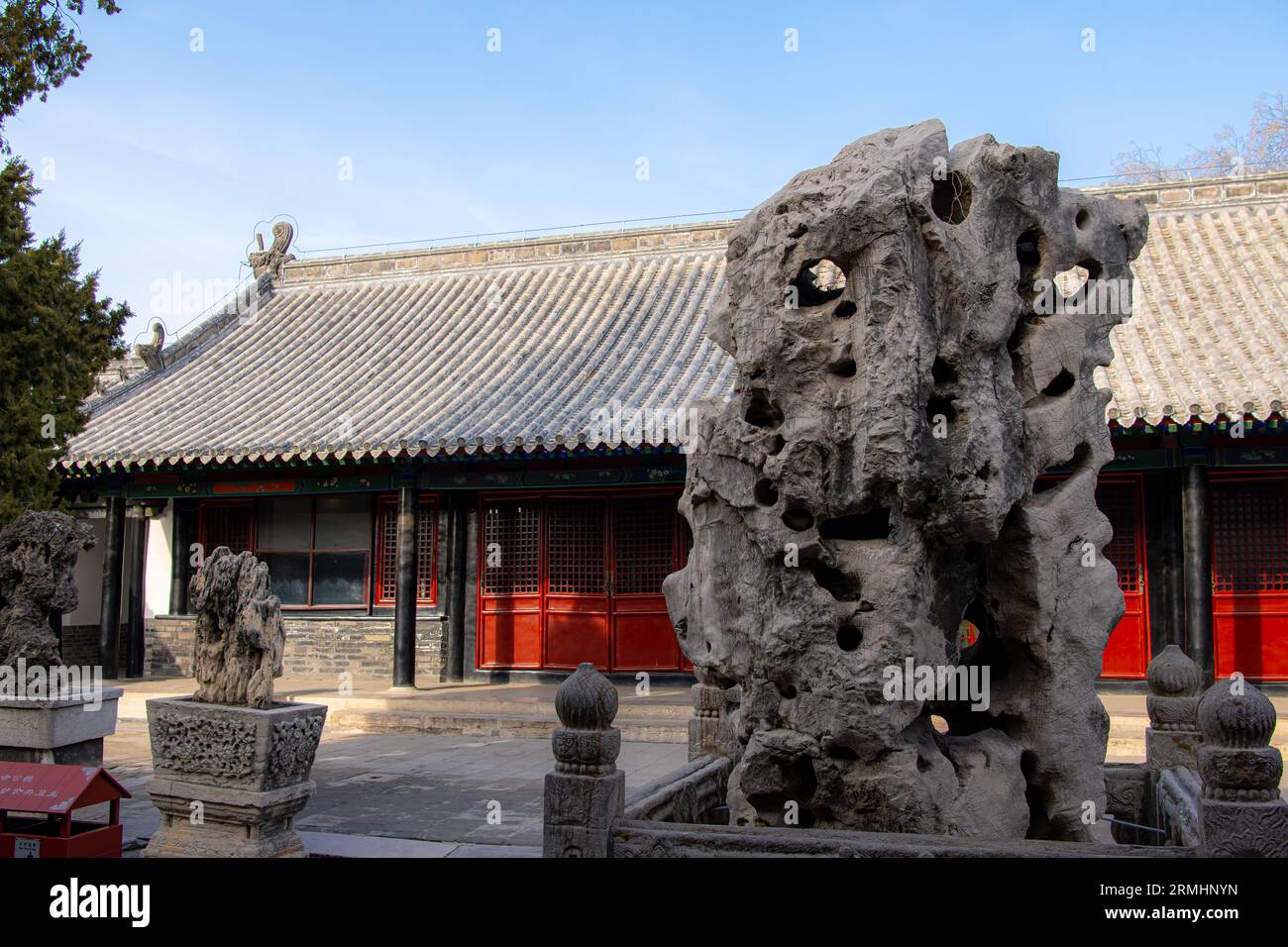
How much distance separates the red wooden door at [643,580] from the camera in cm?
1277

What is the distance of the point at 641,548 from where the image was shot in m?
12.9

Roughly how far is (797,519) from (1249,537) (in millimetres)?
9469

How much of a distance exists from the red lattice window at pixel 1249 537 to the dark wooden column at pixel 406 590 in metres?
9.20

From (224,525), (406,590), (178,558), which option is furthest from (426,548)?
(178,558)

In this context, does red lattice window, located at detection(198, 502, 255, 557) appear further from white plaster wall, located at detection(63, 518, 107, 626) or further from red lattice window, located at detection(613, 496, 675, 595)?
red lattice window, located at detection(613, 496, 675, 595)

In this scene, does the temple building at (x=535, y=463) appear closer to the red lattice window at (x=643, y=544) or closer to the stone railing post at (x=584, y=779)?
the red lattice window at (x=643, y=544)

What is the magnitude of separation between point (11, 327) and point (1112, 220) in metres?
6.57

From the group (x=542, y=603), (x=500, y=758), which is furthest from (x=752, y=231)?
(x=542, y=603)

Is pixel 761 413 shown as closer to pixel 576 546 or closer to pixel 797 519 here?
pixel 797 519

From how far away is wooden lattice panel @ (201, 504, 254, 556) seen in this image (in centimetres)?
1463

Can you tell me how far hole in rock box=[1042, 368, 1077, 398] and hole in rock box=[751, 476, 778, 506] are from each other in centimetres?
131

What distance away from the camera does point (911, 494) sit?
12.9 feet

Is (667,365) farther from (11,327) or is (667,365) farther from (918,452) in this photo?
(918,452)

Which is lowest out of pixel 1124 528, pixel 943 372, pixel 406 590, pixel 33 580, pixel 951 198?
pixel 406 590
